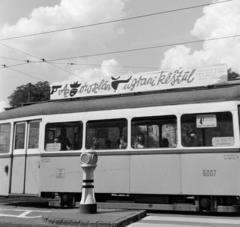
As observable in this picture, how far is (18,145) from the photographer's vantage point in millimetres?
10031

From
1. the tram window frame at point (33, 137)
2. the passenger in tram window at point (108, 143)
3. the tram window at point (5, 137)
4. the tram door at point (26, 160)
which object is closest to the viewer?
the passenger in tram window at point (108, 143)

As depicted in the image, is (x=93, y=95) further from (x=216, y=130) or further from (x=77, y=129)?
(x=216, y=130)

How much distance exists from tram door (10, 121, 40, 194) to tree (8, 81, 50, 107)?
33214 millimetres

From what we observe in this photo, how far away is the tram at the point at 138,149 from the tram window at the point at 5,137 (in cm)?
21

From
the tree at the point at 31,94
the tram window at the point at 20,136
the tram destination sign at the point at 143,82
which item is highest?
the tree at the point at 31,94

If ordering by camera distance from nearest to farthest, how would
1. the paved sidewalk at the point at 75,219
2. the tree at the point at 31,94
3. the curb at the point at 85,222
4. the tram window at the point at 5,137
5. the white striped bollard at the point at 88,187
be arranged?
the curb at the point at 85,222 < the paved sidewalk at the point at 75,219 < the white striped bollard at the point at 88,187 < the tram window at the point at 5,137 < the tree at the point at 31,94

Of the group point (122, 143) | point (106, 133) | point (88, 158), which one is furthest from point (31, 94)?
point (88, 158)

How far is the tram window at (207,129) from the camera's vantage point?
7633mm

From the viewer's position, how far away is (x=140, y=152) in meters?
8.30

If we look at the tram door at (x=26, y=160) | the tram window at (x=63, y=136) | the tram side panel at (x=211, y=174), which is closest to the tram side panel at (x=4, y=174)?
the tram door at (x=26, y=160)

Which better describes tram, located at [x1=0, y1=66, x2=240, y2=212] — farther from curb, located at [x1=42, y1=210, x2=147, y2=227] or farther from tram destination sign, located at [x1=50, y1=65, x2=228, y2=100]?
curb, located at [x1=42, y1=210, x2=147, y2=227]

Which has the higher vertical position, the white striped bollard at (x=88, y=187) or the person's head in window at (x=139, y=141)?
the person's head in window at (x=139, y=141)

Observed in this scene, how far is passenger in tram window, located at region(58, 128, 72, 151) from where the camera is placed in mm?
9151

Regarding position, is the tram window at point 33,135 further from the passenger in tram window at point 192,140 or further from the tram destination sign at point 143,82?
the passenger in tram window at point 192,140
